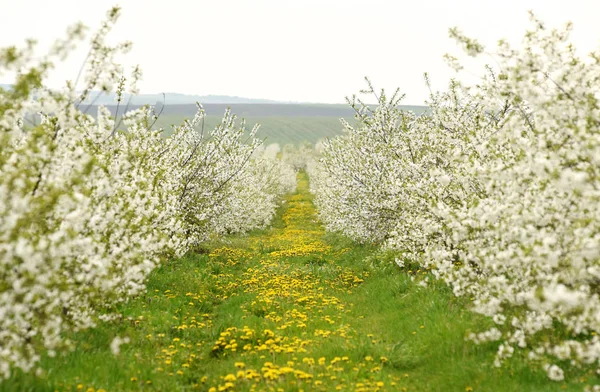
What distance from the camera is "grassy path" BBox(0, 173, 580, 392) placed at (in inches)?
276

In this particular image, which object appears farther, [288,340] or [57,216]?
[288,340]

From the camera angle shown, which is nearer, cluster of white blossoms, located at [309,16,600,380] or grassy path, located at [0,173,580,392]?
cluster of white blossoms, located at [309,16,600,380]

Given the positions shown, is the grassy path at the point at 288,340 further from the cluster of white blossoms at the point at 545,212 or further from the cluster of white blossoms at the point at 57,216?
the cluster of white blossoms at the point at 545,212

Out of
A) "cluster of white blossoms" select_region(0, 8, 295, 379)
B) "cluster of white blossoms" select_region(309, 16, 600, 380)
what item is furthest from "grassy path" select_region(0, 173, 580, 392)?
"cluster of white blossoms" select_region(309, 16, 600, 380)

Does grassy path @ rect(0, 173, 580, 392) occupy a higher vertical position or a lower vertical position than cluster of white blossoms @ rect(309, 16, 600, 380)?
lower

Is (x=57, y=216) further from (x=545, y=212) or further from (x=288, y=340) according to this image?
(x=545, y=212)

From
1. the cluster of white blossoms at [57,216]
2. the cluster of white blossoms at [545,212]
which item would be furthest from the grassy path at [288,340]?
the cluster of white blossoms at [545,212]

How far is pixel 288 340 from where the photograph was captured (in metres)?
9.00

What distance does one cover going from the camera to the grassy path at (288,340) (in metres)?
7.02

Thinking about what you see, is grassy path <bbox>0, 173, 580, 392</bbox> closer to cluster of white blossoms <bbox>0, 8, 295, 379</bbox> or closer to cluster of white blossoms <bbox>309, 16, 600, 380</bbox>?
cluster of white blossoms <bbox>0, 8, 295, 379</bbox>

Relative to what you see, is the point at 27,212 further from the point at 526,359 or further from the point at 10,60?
the point at 526,359

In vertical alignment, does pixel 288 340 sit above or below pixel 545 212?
below

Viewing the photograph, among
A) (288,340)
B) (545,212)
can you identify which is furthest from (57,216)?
(545,212)

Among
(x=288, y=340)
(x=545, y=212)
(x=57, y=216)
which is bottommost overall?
(x=288, y=340)
